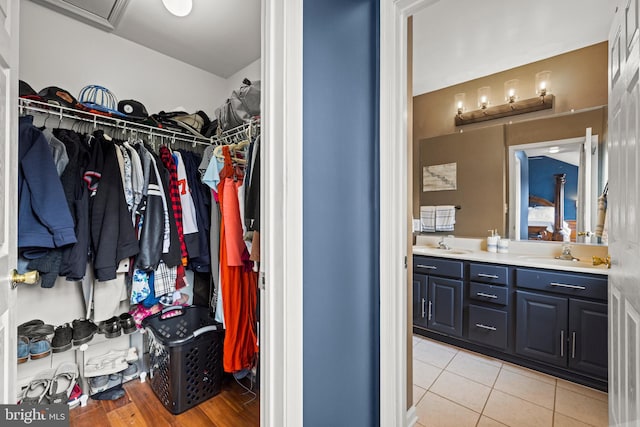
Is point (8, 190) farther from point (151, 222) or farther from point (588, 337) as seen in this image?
point (588, 337)

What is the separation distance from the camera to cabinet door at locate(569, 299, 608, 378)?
71.0 inches

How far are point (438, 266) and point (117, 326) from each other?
Answer: 2.49 metres

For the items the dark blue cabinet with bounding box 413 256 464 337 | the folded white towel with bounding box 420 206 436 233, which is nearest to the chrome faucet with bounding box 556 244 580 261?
the dark blue cabinet with bounding box 413 256 464 337

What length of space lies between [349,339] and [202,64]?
2.49m

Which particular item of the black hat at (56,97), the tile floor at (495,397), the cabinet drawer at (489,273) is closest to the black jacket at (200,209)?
the black hat at (56,97)

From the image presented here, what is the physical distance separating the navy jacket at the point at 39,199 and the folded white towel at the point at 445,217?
119 inches

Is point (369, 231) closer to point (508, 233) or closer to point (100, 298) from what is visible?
point (100, 298)

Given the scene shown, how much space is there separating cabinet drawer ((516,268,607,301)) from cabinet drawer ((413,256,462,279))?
17.0 inches

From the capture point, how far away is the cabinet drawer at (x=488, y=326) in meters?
2.19

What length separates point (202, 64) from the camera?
2.42 metres

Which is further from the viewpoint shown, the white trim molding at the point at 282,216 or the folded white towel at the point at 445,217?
the folded white towel at the point at 445,217

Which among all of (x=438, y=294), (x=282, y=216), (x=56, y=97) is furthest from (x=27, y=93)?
(x=438, y=294)

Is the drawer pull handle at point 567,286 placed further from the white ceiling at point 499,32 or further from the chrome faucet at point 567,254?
the white ceiling at point 499,32

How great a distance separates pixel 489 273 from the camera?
2.24 metres
